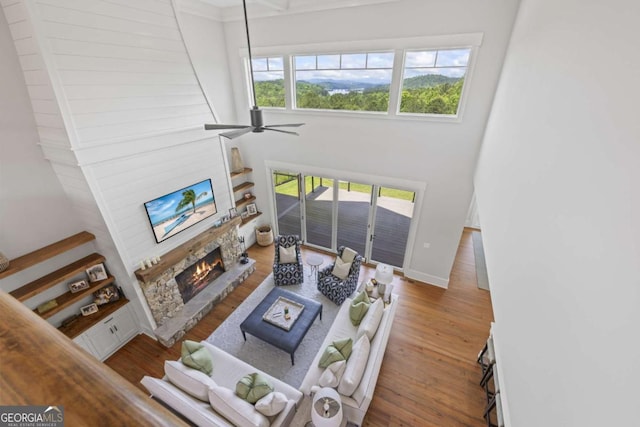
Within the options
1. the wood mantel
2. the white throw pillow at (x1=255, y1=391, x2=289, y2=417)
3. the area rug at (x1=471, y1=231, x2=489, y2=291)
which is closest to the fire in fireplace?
the wood mantel

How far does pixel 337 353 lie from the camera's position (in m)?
3.48

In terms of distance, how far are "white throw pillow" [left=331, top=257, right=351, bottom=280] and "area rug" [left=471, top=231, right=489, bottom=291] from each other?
282 cm

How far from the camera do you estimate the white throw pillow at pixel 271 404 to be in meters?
2.92

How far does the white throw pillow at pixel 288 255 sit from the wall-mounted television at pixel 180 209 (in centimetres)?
170

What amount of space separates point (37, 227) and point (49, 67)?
6.98 feet

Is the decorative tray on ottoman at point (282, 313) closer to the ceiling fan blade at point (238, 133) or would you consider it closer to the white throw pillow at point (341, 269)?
the white throw pillow at point (341, 269)

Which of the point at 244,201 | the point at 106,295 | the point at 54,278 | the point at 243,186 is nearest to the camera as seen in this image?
the point at 54,278

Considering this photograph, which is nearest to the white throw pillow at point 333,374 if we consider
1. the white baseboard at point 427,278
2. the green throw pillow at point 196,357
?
the green throw pillow at point 196,357

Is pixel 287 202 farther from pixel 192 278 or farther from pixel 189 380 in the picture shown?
pixel 189 380

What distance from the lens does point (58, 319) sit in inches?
153

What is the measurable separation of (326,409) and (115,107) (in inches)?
184

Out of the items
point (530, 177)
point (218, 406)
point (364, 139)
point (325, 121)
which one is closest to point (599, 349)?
point (530, 177)

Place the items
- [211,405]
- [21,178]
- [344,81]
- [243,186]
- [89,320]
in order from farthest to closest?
1. [243,186]
2. [344,81]
3. [89,320]
4. [21,178]
5. [211,405]

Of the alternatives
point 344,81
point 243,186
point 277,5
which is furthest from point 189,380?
point 277,5
